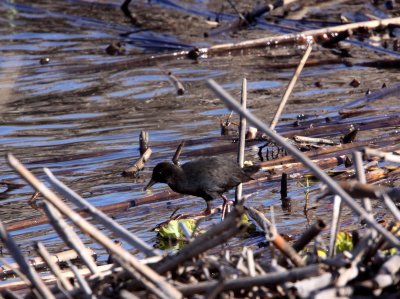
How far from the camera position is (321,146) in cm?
876

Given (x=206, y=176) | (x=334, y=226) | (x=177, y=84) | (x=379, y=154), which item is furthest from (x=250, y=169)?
(x=177, y=84)

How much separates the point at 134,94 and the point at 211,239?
7822 millimetres

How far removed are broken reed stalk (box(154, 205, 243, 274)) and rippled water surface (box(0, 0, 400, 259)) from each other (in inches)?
91.0

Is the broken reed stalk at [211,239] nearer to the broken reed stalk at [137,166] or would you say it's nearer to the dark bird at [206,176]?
the dark bird at [206,176]

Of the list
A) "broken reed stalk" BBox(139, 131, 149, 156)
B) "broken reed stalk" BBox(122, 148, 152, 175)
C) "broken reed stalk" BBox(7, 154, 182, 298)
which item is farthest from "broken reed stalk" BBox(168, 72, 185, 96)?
"broken reed stalk" BBox(7, 154, 182, 298)

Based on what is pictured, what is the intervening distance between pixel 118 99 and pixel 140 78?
933 mm

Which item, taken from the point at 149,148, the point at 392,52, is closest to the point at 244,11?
the point at 392,52

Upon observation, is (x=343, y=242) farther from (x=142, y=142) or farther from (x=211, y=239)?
(x=142, y=142)

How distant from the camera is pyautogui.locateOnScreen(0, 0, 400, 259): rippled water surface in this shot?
8250 millimetres

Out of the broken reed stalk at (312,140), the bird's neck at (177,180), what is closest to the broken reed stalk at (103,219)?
the bird's neck at (177,180)

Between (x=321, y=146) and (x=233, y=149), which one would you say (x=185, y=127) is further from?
(x=321, y=146)

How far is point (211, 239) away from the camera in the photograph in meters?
4.46

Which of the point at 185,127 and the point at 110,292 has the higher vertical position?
the point at 110,292

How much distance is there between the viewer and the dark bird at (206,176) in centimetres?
743
